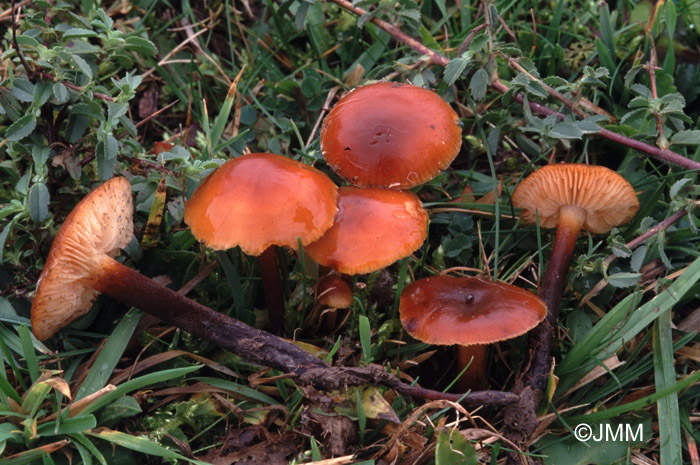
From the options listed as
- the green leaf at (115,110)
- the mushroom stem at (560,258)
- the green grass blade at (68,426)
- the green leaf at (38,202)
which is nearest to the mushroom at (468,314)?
the mushroom stem at (560,258)

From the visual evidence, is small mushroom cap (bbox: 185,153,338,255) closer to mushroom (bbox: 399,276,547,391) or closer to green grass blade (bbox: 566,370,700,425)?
mushroom (bbox: 399,276,547,391)

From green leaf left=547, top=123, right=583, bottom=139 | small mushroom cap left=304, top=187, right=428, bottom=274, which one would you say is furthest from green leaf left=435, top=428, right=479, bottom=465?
green leaf left=547, top=123, right=583, bottom=139

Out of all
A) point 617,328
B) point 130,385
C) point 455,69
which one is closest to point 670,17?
point 455,69

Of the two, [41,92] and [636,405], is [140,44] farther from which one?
[636,405]

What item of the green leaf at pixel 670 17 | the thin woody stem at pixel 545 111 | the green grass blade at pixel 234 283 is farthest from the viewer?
the green leaf at pixel 670 17

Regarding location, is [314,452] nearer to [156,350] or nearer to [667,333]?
[156,350]

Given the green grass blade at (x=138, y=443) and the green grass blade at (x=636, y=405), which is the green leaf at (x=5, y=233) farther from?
the green grass blade at (x=636, y=405)
